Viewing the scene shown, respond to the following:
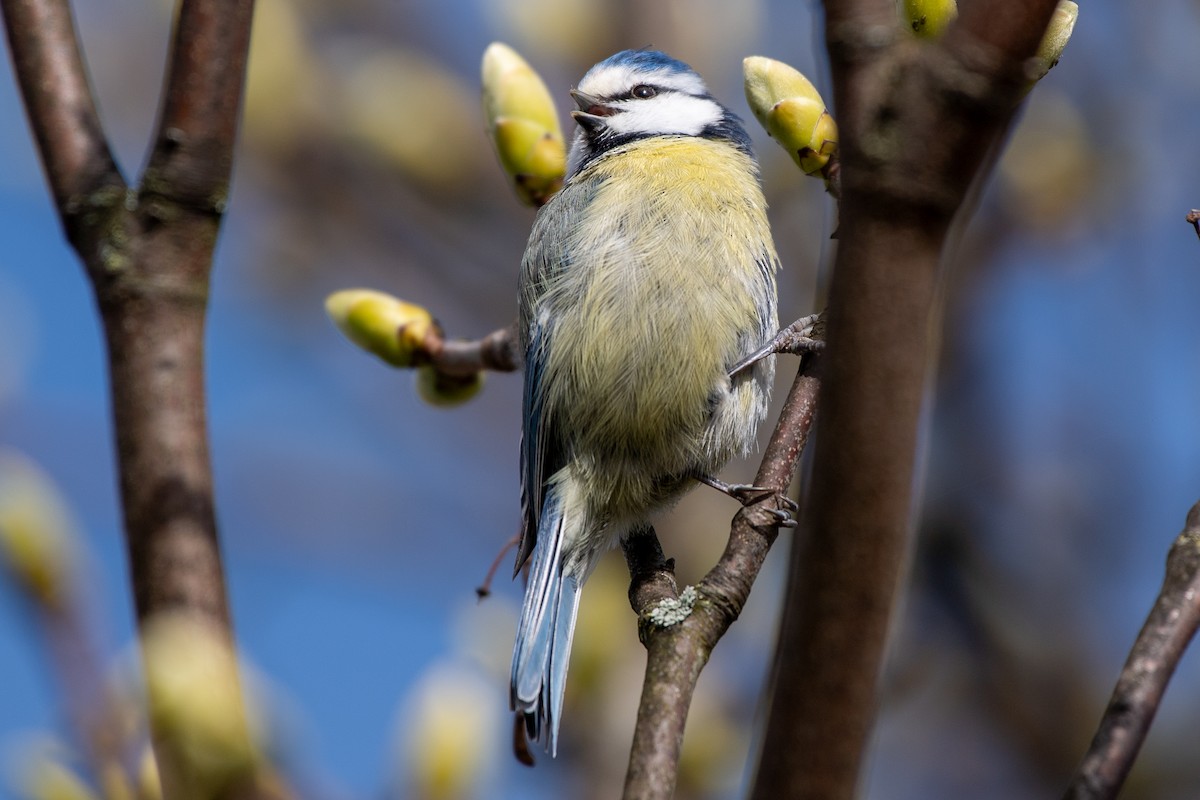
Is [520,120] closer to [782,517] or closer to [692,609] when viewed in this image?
[782,517]

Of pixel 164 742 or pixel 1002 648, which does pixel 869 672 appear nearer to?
pixel 164 742

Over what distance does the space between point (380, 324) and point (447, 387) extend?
0.20 metres

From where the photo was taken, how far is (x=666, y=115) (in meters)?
3.20

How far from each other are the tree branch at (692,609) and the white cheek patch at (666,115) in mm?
1234

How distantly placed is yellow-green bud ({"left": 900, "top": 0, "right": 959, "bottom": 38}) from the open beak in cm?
180

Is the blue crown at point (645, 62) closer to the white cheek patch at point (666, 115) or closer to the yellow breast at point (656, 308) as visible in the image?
the white cheek patch at point (666, 115)

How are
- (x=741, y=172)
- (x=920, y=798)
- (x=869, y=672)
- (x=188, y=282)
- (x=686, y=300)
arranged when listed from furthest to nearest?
(x=920, y=798) → (x=741, y=172) → (x=686, y=300) → (x=188, y=282) → (x=869, y=672)

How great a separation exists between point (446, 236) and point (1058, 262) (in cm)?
249

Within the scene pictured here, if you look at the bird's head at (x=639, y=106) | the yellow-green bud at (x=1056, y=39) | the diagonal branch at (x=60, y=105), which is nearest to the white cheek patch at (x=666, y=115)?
the bird's head at (x=639, y=106)

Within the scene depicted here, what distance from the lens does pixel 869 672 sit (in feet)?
2.76

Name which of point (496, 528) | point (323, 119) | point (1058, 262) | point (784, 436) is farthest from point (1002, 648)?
point (323, 119)

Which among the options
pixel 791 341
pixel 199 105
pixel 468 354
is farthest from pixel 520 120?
pixel 199 105

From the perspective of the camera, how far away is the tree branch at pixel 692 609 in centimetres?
119

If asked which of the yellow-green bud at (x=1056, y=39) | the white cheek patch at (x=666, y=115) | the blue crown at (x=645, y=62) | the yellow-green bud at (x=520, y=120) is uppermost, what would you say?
the blue crown at (x=645, y=62)
